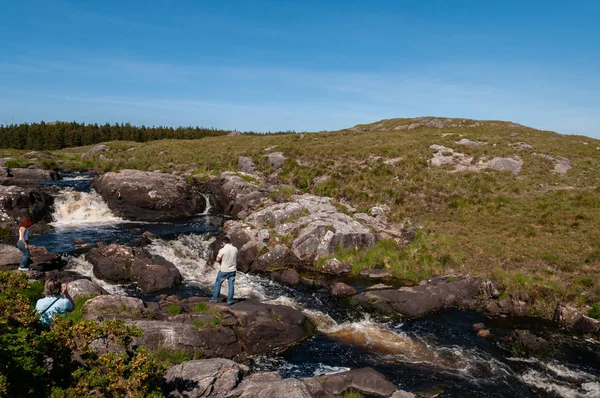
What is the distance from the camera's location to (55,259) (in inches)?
983

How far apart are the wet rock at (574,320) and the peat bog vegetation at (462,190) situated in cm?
64

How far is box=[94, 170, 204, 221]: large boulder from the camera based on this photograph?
3966cm

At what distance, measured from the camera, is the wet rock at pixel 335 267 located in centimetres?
2812

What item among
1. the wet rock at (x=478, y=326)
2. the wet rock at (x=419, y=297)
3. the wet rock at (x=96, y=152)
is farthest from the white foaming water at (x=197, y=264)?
the wet rock at (x=96, y=152)

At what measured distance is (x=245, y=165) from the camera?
5616 centimetres

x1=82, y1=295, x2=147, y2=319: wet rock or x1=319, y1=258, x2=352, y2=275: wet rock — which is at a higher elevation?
x1=82, y1=295, x2=147, y2=319: wet rock

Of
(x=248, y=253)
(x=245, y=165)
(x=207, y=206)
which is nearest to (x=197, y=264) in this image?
(x=248, y=253)

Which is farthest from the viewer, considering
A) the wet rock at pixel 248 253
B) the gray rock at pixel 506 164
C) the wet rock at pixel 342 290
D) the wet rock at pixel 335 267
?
the gray rock at pixel 506 164

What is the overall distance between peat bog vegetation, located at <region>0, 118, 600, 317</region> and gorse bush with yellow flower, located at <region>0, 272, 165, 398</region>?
20563 millimetres

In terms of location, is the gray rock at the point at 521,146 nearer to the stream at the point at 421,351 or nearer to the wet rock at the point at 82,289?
the stream at the point at 421,351

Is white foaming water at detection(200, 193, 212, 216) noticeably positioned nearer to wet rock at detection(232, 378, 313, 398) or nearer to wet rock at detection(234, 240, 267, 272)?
wet rock at detection(234, 240, 267, 272)

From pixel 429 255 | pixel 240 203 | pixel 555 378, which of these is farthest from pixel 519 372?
pixel 240 203

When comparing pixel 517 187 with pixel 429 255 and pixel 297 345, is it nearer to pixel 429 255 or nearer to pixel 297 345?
pixel 429 255

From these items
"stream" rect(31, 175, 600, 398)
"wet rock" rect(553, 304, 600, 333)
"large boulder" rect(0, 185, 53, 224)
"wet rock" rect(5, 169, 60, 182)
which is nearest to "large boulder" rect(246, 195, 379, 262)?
"stream" rect(31, 175, 600, 398)
